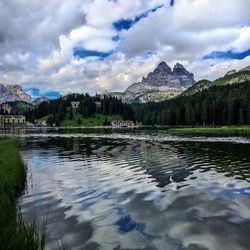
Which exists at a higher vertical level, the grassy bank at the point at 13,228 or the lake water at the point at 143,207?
the grassy bank at the point at 13,228

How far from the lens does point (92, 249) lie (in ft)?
59.7

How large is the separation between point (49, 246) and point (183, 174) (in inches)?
1027

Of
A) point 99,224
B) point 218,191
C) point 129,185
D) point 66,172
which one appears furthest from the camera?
point 66,172

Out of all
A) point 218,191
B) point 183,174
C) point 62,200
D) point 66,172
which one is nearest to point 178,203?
point 218,191

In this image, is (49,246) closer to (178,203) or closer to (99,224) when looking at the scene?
(99,224)

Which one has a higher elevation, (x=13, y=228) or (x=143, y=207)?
(x=13, y=228)

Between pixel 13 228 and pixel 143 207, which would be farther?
pixel 143 207

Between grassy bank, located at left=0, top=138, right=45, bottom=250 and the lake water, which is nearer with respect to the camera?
grassy bank, located at left=0, top=138, right=45, bottom=250

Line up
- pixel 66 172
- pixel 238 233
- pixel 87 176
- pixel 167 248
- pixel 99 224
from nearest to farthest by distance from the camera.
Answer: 1. pixel 167 248
2. pixel 238 233
3. pixel 99 224
4. pixel 87 176
5. pixel 66 172

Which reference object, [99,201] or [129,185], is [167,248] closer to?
[99,201]

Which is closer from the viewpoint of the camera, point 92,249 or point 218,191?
point 92,249

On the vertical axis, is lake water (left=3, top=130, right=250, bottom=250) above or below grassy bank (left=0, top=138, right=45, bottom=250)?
below

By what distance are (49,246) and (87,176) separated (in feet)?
75.4

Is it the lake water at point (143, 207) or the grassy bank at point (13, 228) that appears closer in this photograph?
the grassy bank at point (13, 228)
